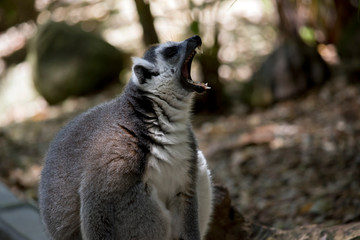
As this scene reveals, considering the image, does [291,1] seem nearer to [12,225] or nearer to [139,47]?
[139,47]

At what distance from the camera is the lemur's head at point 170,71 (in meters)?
2.83

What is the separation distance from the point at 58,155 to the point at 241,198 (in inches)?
94.5

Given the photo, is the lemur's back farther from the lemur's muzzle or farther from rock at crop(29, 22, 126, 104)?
rock at crop(29, 22, 126, 104)

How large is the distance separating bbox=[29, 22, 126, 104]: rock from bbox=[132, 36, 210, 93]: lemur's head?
622 centimetres

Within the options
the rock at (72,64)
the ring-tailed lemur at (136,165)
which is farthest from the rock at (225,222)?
the rock at (72,64)

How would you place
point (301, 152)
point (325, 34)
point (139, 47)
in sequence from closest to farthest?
point (301, 152), point (325, 34), point (139, 47)

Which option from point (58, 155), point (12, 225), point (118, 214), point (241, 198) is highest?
point (58, 155)

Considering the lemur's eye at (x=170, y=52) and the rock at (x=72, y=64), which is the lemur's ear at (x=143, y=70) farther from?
the rock at (x=72, y=64)

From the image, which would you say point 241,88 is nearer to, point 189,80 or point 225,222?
point 225,222

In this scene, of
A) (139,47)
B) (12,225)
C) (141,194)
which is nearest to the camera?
(141,194)

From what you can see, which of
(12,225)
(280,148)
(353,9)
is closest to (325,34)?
(353,9)

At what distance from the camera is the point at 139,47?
9.50 metres

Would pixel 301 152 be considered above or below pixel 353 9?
below

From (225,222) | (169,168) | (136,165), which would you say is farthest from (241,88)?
(136,165)
